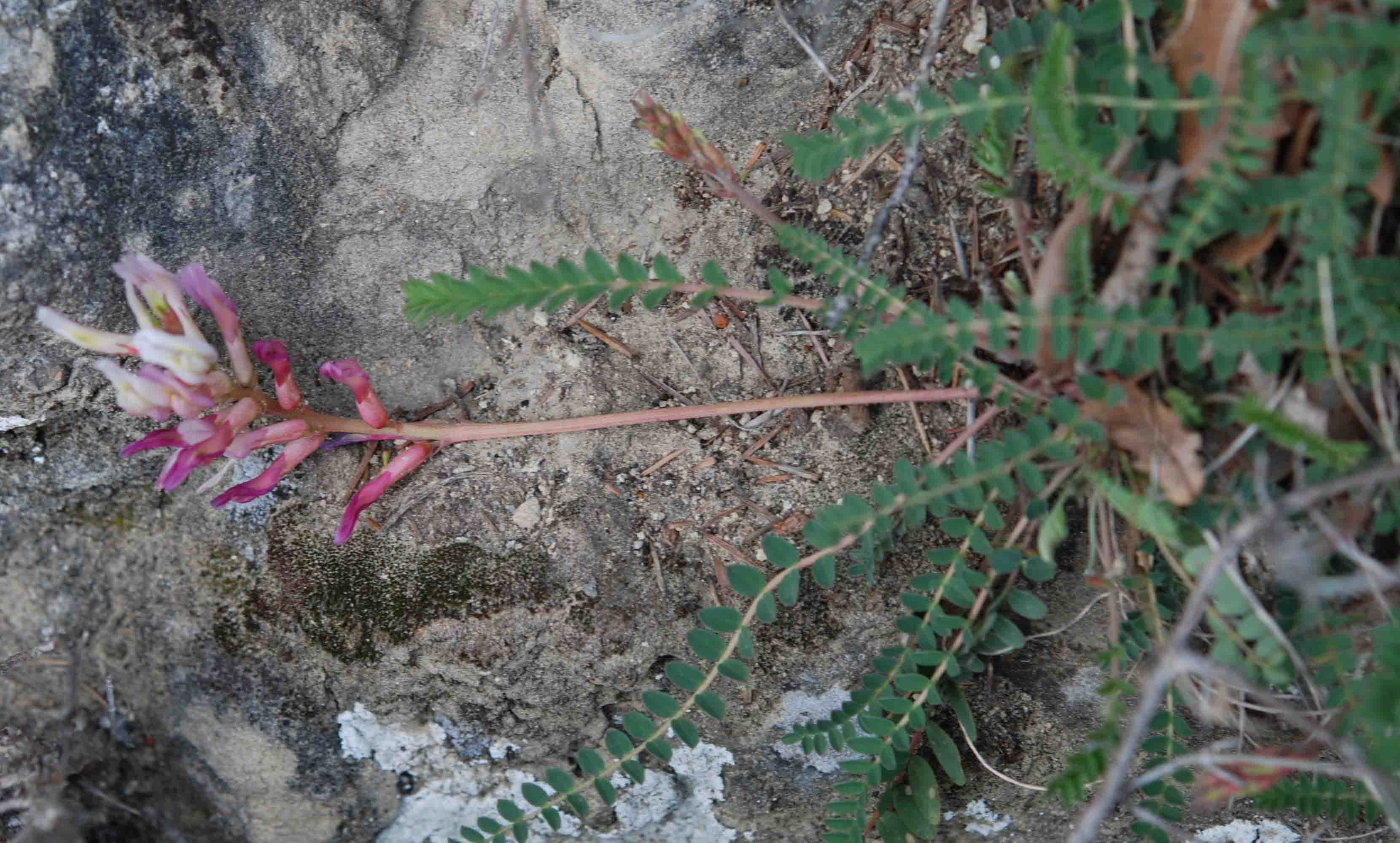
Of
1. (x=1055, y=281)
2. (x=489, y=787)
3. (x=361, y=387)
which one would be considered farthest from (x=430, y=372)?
(x=1055, y=281)

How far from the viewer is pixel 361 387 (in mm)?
2320

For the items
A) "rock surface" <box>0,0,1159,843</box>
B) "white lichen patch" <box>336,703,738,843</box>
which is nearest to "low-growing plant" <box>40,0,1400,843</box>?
"rock surface" <box>0,0,1159,843</box>

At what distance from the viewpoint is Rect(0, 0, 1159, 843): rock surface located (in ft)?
8.09

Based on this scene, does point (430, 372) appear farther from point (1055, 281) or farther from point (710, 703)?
point (1055, 281)

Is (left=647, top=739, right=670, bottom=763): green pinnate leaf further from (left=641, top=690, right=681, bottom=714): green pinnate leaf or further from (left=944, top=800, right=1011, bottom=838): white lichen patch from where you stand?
(left=944, top=800, right=1011, bottom=838): white lichen patch

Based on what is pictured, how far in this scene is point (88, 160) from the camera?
246 cm

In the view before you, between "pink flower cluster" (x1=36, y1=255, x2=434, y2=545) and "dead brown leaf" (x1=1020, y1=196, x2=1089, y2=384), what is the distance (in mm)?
1493

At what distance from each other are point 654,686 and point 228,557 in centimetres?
119

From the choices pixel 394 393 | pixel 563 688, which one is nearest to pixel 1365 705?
pixel 563 688

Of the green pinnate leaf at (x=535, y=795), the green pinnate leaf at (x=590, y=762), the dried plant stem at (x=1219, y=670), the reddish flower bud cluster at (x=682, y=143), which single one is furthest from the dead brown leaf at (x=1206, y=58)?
the green pinnate leaf at (x=535, y=795)

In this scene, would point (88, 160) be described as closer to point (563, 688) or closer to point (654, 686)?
point (563, 688)

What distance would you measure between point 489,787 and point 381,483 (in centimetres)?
93

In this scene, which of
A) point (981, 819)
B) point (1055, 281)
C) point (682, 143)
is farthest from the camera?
point (981, 819)

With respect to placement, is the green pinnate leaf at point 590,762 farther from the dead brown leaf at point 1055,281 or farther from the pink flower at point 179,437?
the dead brown leaf at point 1055,281
